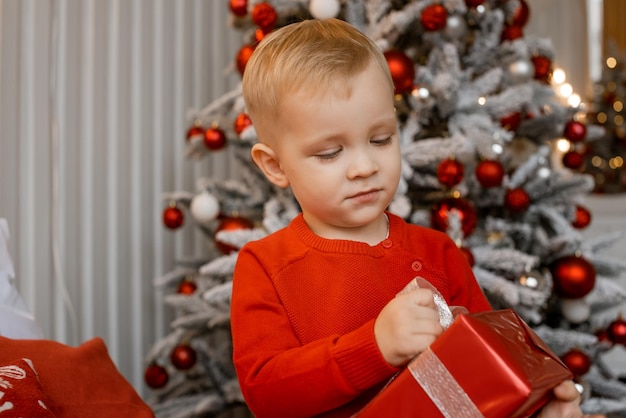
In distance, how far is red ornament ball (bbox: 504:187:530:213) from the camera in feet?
6.48

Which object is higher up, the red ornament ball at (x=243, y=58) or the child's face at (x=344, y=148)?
the red ornament ball at (x=243, y=58)

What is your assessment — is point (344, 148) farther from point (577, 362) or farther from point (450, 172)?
point (577, 362)

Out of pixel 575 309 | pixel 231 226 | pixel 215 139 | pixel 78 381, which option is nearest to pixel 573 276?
pixel 575 309

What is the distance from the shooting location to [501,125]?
2.09m

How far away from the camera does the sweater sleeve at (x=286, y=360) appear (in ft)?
3.11

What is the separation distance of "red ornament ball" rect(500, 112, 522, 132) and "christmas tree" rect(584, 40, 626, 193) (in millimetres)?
1786

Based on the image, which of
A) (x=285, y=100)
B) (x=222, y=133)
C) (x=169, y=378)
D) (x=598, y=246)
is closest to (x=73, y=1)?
(x=222, y=133)

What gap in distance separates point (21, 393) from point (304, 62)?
56 cm

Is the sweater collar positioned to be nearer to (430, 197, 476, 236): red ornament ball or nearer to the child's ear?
the child's ear

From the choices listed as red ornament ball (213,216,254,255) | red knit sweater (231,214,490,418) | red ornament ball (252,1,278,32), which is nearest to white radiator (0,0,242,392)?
red ornament ball (252,1,278,32)

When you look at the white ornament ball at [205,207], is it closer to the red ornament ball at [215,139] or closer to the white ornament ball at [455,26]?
the red ornament ball at [215,139]

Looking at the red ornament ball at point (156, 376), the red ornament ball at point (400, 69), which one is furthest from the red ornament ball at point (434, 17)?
the red ornament ball at point (156, 376)

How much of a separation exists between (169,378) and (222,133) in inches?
28.4

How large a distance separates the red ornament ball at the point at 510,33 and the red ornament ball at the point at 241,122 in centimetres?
78
